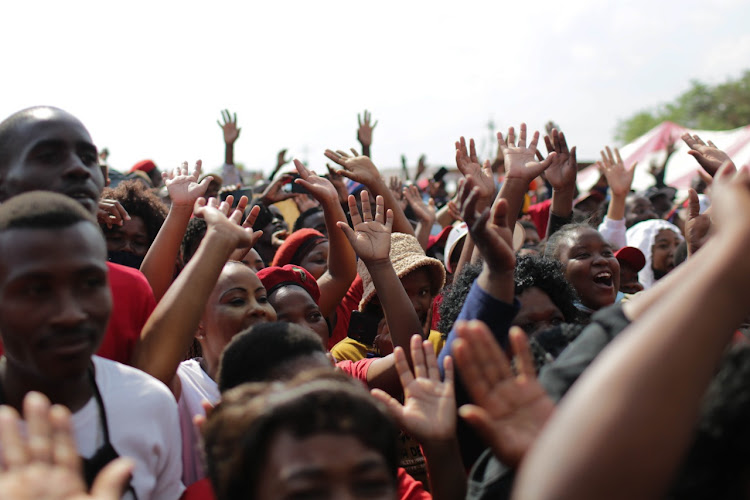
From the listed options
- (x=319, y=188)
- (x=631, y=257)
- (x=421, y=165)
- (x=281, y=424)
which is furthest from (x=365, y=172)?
(x=421, y=165)

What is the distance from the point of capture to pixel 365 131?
26.4 feet

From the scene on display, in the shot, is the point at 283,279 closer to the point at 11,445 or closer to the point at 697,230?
the point at 697,230

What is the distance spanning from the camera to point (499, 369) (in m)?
1.62

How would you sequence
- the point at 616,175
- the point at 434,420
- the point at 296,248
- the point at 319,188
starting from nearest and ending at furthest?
the point at 434,420
the point at 319,188
the point at 296,248
the point at 616,175

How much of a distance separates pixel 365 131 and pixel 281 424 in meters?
6.64

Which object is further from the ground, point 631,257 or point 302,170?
point 302,170

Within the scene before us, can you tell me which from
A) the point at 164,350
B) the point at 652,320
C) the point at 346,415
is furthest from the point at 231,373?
the point at 652,320

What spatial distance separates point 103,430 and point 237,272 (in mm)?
1319

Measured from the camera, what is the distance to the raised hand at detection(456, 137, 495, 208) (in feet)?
12.5

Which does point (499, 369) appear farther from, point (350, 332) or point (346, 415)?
point (350, 332)

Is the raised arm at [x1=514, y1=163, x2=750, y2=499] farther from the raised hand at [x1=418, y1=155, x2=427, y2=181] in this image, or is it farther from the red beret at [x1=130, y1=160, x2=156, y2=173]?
the raised hand at [x1=418, y1=155, x2=427, y2=181]

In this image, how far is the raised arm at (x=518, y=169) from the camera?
351cm

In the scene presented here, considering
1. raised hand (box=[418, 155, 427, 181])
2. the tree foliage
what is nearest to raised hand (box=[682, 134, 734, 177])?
raised hand (box=[418, 155, 427, 181])

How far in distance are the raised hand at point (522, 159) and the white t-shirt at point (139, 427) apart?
7.10 ft
